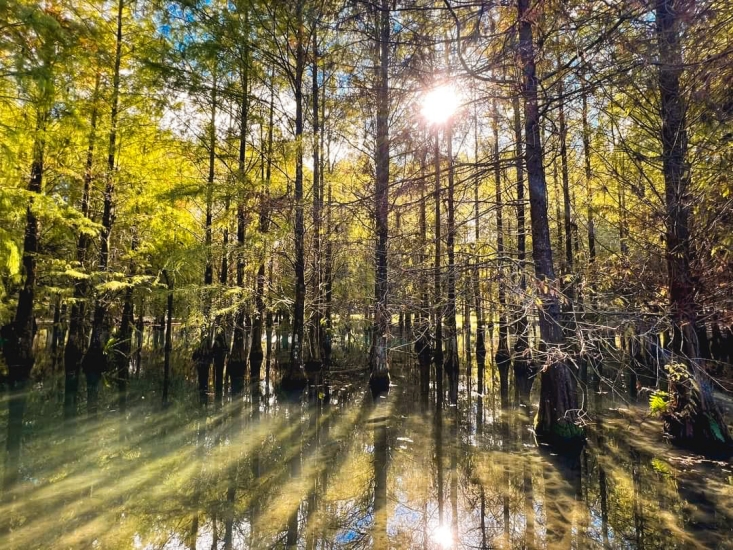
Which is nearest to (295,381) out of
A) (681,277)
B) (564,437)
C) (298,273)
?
(298,273)

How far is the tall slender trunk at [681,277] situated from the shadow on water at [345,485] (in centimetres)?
69

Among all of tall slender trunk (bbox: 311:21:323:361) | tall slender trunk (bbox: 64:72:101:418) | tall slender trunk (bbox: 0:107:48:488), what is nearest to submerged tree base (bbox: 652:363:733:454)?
tall slender trunk (bbox: 311:21:323:361)

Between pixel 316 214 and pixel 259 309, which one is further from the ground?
pixel 316 214

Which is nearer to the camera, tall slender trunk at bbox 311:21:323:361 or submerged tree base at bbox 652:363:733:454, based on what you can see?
submerged tree base at bbox 652:363:733:454

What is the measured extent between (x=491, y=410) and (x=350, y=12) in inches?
343

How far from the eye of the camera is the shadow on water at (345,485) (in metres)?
4.20

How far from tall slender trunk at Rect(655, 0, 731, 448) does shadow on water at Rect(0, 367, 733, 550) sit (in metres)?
0.69

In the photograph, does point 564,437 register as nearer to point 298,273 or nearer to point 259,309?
point 298,273

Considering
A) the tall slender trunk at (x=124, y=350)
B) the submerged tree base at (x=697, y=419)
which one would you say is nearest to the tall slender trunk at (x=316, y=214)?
the tall slender trunk at (x=124, y=350)

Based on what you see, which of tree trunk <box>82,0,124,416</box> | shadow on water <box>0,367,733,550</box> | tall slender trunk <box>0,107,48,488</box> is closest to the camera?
shadow on water <box>0,367,733,550</box>

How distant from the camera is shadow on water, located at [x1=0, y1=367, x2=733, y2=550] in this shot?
4199 millimetres

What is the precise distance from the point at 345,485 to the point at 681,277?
5.66 metres

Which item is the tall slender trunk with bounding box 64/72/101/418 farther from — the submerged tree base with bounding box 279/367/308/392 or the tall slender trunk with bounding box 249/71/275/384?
the submerged tree base with bounding box 279/367/308/392

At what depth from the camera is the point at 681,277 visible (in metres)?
5.85
